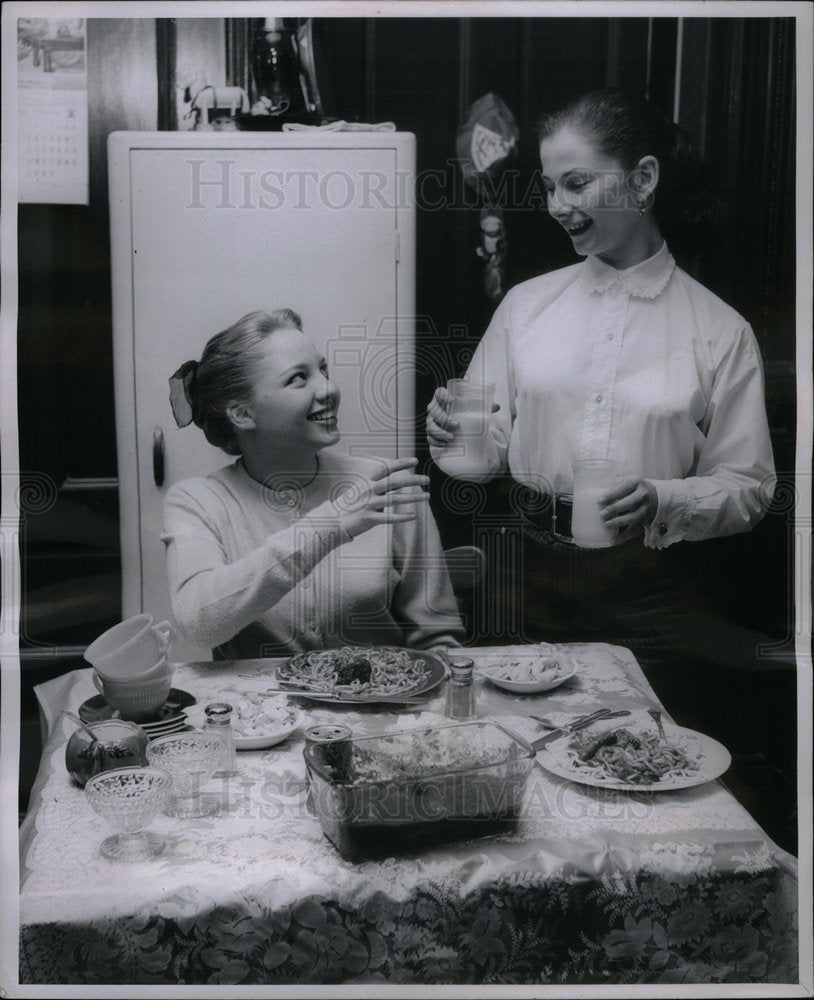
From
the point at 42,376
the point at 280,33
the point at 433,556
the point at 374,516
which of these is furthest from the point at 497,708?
the point at 280,33

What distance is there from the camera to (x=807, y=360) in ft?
6.15

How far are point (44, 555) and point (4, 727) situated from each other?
0.32 m

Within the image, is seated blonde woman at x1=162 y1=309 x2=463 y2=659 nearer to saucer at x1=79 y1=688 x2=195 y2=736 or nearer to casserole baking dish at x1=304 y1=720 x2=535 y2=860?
saucer at x1=79 y1=688 x2=195 y2=736

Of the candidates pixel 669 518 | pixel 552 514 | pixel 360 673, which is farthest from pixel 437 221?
pixel 360 673

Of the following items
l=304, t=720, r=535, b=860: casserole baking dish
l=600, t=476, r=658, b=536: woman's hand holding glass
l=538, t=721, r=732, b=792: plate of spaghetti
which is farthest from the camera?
l=600, t=476, r=658, b=536: woman's hand holding glass

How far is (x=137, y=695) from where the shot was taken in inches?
71.2

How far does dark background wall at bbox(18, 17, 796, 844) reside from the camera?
1.80 metres

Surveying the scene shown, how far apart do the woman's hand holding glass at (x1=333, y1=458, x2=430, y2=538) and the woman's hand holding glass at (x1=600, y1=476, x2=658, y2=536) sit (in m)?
0.33

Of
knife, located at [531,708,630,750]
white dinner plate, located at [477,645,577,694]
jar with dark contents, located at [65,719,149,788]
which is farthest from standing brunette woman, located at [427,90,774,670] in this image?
jar with dark contents, located at [65,719,149,788]

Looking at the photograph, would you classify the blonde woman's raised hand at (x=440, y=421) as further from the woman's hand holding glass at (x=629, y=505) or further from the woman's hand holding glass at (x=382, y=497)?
the woman's hand holding glass at (x=629, y=505)

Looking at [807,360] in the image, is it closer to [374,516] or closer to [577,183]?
[577,183]

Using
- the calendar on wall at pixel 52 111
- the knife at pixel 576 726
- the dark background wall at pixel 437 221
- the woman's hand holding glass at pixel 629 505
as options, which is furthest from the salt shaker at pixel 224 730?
the calendar on wall at pixel 52 111

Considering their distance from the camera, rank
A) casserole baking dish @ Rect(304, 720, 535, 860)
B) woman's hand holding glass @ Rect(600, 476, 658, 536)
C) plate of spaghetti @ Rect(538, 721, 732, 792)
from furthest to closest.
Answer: woman's hand holding glass @ Rect(600, 476, 658, 536)
plate of spaghetti @ Rect(538, 721, 732, 792)
casserole baking dish @ Rect(304, 720, 535, 860)

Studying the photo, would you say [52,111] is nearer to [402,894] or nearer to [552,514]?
[552,514]
